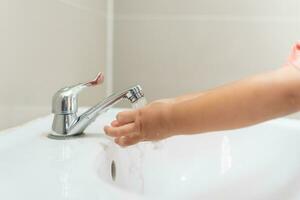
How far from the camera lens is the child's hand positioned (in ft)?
1.77

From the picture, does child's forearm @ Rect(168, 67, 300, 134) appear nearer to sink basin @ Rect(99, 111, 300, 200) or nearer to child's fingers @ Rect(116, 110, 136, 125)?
child's fingers @ Rect(116, 110, 136, 125)

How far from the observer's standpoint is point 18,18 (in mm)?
704

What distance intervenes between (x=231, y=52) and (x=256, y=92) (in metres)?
0.68

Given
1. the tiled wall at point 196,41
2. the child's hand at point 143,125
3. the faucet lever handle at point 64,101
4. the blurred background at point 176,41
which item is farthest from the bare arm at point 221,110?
the tiled wall at point 196,41

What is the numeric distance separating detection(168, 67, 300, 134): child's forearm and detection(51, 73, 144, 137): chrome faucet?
5.3 inches

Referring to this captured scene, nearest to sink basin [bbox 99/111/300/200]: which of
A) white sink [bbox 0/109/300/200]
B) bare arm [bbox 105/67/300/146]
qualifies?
white sink [bbox 0/109/300/200]

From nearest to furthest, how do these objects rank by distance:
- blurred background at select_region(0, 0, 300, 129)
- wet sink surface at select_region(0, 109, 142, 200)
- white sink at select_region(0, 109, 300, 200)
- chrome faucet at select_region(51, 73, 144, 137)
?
wet sink surface at select_region(0, 109, 142, 200) < white sink at select_region(0, 109, 300, 200) < chrome faucet at select_region(51, 73, 144, 137) < blurred background at select_region(0, 0, 300, 129)

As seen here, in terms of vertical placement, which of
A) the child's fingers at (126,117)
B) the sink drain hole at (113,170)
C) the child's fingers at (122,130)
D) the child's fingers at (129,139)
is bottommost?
the sink drain hole at (113,170)

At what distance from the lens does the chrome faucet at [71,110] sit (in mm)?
647

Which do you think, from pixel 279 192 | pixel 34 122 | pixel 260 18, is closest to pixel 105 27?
pixel 260 18

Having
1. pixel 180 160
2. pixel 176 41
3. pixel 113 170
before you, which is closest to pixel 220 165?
pixel 180 160

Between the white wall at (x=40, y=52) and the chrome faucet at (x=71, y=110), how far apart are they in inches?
3.4

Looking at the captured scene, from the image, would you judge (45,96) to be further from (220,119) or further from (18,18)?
(220,119)

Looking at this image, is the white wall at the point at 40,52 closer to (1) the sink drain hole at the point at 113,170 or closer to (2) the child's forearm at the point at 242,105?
(1) the sink drain hole at the point at 113,170
